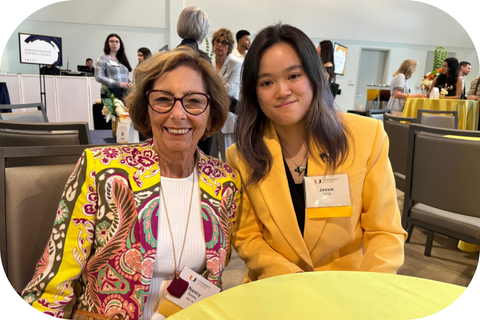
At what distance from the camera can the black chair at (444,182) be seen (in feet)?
5.80

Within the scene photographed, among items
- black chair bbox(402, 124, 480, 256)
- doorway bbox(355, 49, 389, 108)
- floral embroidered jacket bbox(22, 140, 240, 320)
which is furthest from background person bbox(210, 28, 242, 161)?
doorway bbox(355, 49, 389, 108)

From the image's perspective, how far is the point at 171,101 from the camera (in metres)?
1.10

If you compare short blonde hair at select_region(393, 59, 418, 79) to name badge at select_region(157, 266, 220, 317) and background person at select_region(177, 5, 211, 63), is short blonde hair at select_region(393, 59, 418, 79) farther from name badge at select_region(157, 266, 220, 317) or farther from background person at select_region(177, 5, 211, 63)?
name badge at select_region(157, 266, 220, 317)

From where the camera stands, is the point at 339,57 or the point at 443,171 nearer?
the point at 443,171

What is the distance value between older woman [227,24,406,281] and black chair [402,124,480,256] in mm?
792

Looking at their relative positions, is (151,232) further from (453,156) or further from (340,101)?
(340,101)

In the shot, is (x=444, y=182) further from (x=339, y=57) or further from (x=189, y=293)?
(x=339, y=57)

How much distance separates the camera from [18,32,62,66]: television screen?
5.46 metres

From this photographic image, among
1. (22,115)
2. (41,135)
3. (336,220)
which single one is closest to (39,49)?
(22,115)

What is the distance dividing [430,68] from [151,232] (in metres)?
14.5

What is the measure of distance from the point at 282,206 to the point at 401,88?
5.98 m

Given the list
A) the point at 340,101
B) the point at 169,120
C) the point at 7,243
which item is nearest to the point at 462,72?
the point at 340,101

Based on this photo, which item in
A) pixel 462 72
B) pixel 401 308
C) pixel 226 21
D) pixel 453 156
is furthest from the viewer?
pixel 226 21

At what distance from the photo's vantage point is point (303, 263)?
1303mm
